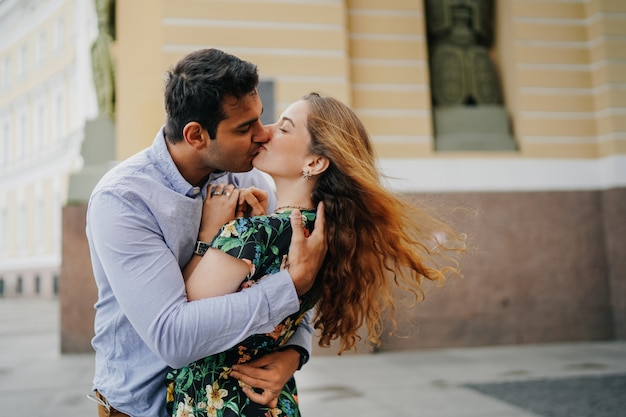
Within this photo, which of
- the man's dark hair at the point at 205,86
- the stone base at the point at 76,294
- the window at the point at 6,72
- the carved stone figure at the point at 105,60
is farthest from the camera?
the window at the point at 6,72

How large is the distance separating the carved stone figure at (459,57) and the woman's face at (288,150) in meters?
6.27

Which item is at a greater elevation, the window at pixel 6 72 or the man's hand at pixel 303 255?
the window at pixel 6 72

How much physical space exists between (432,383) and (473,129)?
3.77m

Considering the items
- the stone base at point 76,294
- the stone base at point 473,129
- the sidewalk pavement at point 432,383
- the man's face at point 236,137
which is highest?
the stone base at point 473,129

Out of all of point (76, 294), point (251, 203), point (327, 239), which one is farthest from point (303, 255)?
point (76, 294)

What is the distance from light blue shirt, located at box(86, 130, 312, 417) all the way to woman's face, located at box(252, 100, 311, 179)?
0.25 meters

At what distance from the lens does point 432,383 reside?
5.23m

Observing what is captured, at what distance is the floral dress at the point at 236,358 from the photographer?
1659mm

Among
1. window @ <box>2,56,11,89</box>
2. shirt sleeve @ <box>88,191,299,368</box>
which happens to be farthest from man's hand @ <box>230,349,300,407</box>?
window @ <box>2,56,11,89</box>

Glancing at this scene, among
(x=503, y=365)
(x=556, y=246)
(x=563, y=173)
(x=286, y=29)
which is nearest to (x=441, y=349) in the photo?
(x=503, y=365)

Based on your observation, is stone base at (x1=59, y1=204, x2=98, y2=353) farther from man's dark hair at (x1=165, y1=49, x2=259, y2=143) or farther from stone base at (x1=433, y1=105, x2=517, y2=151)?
man's dark hair at (x1=165, y1=49, x2=259, y2=143)

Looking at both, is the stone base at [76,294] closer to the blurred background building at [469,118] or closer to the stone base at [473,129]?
the blurred background building at [469,118]

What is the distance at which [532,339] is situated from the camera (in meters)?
7.21

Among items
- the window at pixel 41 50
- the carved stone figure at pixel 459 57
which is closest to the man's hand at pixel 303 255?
the carved stone figure at pixel 459 57
